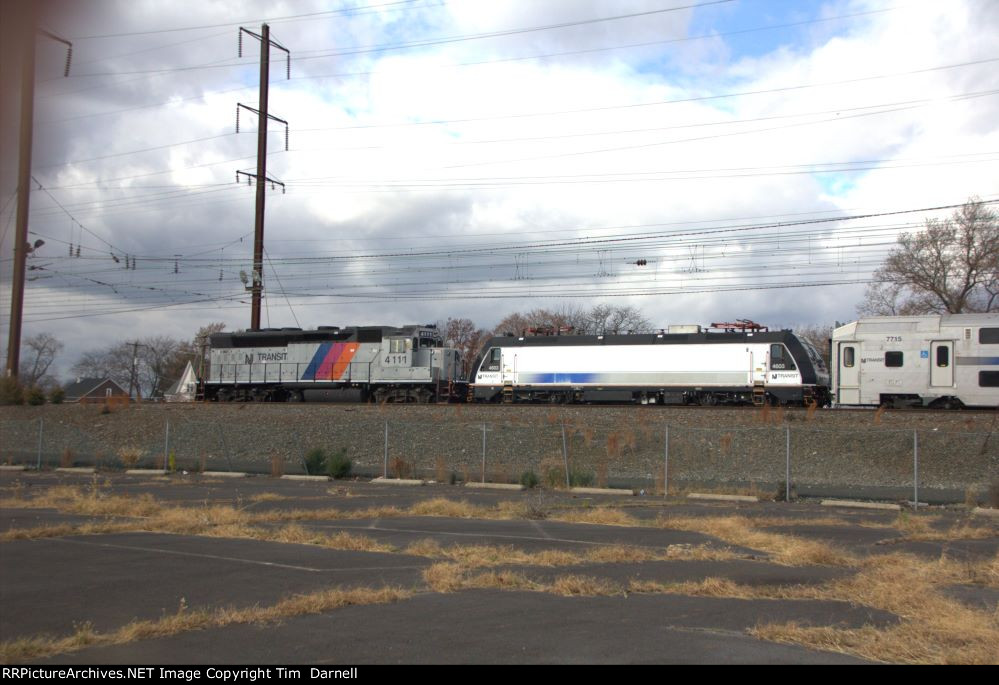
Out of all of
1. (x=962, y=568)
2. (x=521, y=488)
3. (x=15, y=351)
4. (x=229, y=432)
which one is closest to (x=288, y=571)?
(x=962, y=568)

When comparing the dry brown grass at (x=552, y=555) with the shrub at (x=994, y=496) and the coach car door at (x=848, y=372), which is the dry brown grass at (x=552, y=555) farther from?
the coach car door at (x=848, y=372)

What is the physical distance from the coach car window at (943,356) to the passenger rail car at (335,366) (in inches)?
848

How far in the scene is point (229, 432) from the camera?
32.2m

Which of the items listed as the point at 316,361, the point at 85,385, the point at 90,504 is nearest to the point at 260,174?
Result: the point at 316,361

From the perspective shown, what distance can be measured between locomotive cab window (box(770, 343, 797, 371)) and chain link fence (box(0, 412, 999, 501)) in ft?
28.2

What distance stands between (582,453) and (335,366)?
63.0 feet

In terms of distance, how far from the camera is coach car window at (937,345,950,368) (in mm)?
29617

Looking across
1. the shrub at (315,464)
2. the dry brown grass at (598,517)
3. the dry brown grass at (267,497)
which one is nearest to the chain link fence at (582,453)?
the shrub at (315,464)

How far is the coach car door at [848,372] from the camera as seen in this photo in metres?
31.5

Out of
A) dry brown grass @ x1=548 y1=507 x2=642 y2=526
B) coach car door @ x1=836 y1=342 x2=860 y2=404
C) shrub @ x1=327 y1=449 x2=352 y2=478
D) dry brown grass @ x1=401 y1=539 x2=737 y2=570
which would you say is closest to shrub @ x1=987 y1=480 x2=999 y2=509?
dry brown grass @ x1=548 y1=507 x2=642 y2=526

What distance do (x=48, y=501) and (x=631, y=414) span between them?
19.3m

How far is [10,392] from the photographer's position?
139ft

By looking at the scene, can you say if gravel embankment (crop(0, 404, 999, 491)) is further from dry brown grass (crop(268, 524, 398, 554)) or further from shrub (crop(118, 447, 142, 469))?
dry brown grass (crop(268, 524, 398, 554))
